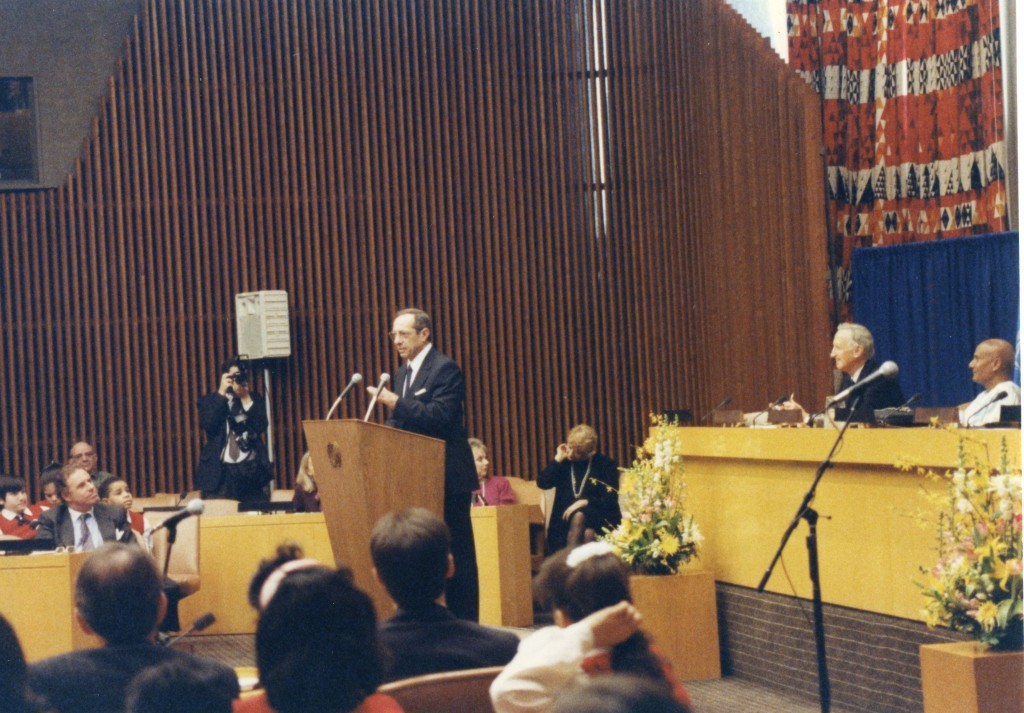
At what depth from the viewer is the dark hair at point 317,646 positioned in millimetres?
2086

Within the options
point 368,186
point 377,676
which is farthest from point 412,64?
point 377,676

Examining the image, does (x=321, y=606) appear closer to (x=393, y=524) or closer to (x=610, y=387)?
(x=393, y=524)

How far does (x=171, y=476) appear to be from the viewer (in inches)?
392

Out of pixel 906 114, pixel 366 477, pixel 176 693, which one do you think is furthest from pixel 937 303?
pixel 176 693

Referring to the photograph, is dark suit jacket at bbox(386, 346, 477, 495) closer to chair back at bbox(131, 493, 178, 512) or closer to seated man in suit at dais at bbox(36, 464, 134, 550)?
seated man in suit at dais at bbox(36, 464, 134, 550)

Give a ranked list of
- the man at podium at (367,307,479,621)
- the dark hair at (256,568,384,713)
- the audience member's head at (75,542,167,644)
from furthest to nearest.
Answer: the man at podium at (367,307,479,621)
the audience member's head at (75,542,167,644)
the dark hair at (256,568,384,713)

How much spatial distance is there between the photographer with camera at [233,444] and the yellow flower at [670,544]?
12.9 feet

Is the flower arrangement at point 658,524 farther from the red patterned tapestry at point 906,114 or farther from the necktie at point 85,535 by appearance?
the red patterned tapestry at point 906,114

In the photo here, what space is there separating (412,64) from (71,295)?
3036 millimetres

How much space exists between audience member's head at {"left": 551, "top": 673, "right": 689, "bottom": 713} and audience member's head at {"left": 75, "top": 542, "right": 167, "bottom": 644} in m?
1.34

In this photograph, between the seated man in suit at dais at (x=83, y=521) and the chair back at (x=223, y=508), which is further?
the chair back at (x=223, y=508)

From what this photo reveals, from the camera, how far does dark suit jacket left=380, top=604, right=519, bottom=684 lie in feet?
8.52

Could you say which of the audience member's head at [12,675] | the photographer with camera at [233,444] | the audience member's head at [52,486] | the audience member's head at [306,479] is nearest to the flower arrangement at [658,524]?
the audience member's head at [306,479]

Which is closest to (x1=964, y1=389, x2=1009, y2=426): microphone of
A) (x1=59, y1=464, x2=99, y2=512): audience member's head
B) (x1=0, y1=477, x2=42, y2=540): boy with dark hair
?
(x1=59, y1=464, x2=99, y2=512): audience member's head
